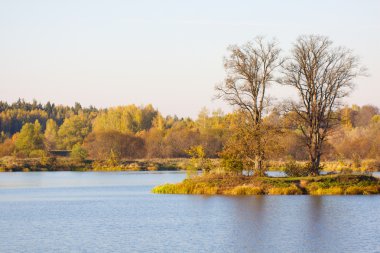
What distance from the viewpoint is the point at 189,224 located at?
38.8 m

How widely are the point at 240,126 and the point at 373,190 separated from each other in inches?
473

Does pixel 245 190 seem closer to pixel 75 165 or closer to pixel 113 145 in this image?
pixel 75 165

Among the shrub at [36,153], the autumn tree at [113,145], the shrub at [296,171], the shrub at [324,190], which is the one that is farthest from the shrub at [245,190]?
the shrub at [36,153]

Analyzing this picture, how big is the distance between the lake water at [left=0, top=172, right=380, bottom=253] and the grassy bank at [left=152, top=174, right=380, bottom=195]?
1826 millimetres

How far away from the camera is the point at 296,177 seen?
185 feet

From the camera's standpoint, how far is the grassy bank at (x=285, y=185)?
173ft

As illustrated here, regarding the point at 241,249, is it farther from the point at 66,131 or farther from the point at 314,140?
the point at 66,131

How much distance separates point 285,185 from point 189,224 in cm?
1619

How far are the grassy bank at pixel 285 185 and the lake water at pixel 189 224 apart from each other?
1.83 metres

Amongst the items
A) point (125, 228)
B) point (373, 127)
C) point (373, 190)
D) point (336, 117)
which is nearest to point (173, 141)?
point (373, 127)

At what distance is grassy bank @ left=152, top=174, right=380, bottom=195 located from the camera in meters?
52.8

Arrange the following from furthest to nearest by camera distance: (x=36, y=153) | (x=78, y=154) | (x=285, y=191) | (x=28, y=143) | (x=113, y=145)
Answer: (x=113, y=145) < (x=28, y=143) < (x=36, y=153) < (x=78, y=154) < (x=285, y=191)

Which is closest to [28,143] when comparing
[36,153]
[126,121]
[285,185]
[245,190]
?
[36,153]

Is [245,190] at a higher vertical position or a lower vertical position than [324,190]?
lower
